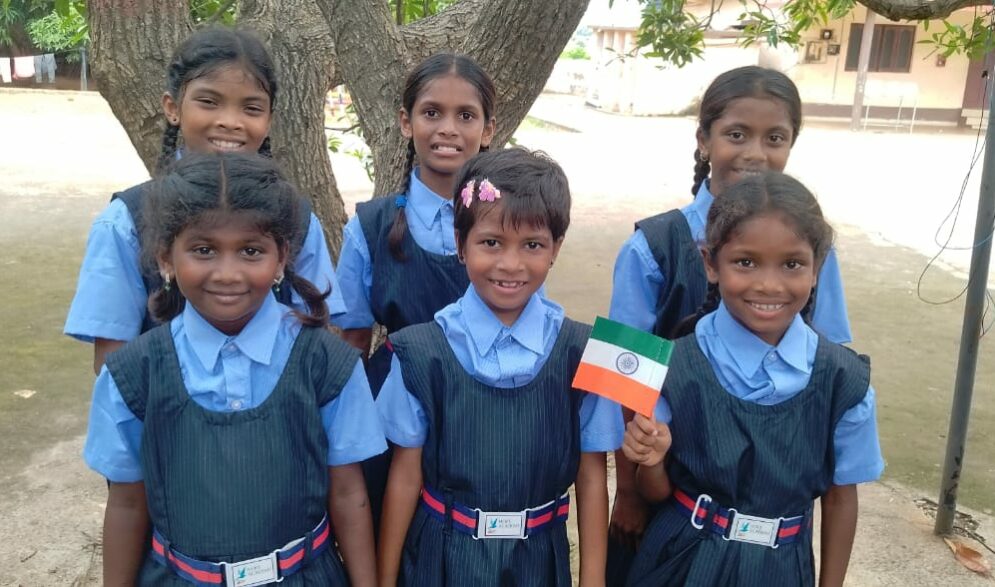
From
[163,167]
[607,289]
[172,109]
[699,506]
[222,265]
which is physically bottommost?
[607,289]

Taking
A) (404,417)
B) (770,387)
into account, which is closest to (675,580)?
(770,387)

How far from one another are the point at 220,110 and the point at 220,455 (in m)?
0.81

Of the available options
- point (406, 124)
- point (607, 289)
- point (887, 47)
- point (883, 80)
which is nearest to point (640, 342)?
point (406, 124)

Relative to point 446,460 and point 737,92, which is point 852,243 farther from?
point 446,460

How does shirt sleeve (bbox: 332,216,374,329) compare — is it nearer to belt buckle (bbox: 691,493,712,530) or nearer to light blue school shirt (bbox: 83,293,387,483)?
light blue school shirt (bbox: 83,293,387,483)

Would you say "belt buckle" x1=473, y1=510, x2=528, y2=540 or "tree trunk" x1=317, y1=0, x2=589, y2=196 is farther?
"tree trunk" x1=317, y1=0, x2=589, y2=196

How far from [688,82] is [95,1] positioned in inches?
714

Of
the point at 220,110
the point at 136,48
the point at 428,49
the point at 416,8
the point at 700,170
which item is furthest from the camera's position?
the point at 416,8

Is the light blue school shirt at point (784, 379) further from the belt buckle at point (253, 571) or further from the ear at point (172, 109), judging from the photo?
the ear at point (172, 109)

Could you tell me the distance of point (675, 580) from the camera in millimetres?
1772

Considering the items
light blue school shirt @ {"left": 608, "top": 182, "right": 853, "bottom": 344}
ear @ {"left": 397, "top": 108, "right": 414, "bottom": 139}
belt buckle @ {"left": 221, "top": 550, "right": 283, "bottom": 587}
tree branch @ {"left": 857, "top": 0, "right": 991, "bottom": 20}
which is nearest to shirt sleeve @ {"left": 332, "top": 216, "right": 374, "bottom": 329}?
ear @ {"left": 397, "top": 108, "right": 414, "bottom": 139}

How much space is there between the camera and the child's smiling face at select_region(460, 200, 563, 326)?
1.71 m

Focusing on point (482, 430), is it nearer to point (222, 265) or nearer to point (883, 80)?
point (222, 265)

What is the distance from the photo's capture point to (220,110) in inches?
77.3
